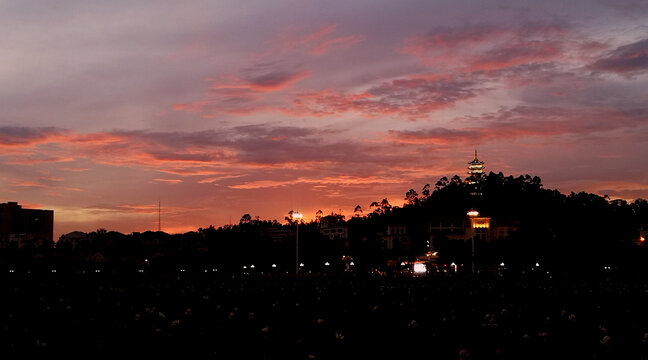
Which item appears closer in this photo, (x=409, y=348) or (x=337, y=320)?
(x=409, y=348)

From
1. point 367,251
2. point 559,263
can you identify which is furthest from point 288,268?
point 559,263

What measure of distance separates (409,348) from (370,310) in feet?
32.2

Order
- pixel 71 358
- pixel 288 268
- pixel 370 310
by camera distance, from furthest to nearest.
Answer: pixel 288 268 < pixel 370 310 < pixel 71 358

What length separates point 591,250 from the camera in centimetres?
7500

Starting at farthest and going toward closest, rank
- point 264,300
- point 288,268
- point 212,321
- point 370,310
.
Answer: point 288,268, point 264,300, point 370,310, point 212,321

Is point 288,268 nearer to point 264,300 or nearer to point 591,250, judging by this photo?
point 591,250

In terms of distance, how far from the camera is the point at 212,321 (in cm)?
2338

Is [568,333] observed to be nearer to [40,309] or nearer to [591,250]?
[40,309]

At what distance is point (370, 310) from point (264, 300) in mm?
6918

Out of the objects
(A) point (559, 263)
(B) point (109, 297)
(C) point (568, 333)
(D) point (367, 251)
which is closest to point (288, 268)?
(D) point (367, 251)

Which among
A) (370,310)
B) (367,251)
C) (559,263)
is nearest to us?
(370,310)

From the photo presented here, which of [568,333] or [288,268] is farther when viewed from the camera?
[288,268]

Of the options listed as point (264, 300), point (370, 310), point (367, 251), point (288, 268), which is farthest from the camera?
point (367, 251)

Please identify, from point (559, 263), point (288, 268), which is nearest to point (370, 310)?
point (559, 263)
